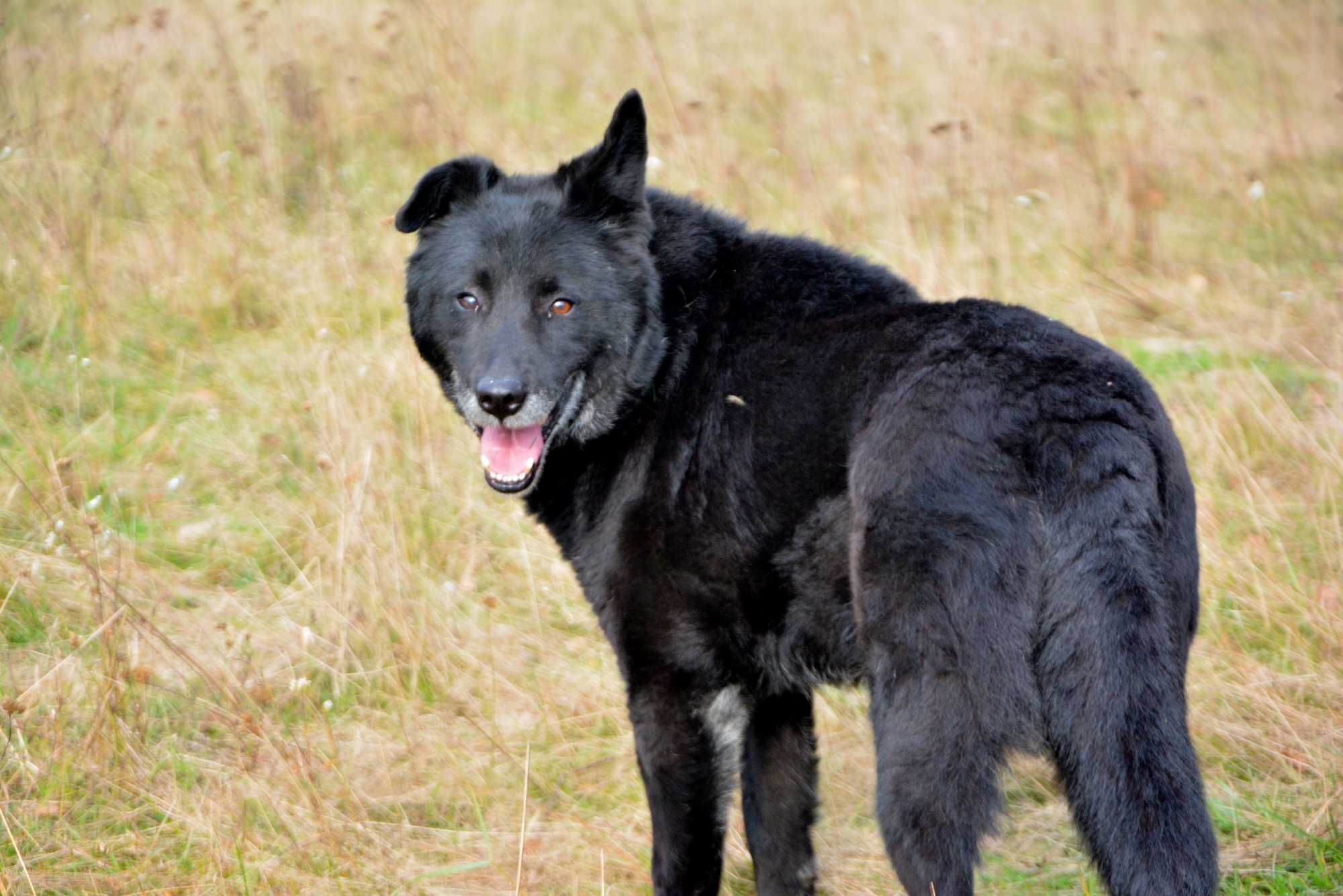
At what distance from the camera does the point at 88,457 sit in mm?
4902

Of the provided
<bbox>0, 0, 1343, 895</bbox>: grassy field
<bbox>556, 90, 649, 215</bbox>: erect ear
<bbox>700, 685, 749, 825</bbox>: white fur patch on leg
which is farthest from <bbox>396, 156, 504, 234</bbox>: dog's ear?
<bbox>700, 685, 749, 825</bbox>: white fur patch on leg

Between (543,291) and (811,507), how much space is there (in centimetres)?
103

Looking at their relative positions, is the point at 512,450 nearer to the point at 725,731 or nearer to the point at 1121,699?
the point at 725,731

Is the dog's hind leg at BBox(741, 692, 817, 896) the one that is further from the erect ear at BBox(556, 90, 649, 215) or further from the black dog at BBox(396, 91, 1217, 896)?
the erect ear at BBox(556, 90, 649, 215)

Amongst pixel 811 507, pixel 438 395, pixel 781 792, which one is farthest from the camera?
pixel 438 395

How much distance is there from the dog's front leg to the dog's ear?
1.44m

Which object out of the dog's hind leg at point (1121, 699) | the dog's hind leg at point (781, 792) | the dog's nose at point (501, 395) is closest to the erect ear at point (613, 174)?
the dog's nose at point (501, 395)

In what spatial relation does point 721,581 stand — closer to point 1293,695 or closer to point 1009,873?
point 1009,873

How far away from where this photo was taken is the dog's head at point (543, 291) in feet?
10.4

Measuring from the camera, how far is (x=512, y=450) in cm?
318

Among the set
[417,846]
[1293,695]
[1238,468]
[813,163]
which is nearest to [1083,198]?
[813,163]

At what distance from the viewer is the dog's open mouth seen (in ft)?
10.4

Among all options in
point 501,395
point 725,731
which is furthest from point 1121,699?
point 501,395

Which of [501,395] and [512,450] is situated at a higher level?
[501,395]
